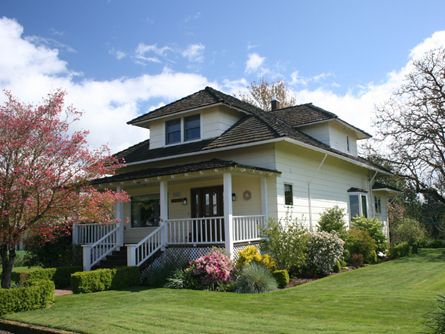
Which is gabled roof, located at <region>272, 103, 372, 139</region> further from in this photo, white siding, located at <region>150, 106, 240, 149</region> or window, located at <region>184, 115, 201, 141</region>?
window, located at <region>184, 115, 201, 141</region>

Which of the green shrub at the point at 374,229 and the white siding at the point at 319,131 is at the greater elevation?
the white siding at the point at 319,131

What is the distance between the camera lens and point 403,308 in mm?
8695

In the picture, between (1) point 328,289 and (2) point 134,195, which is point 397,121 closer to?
(2) point 134,195

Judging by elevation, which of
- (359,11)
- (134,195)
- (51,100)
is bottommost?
(134,195)

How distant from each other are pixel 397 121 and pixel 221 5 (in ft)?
65.7

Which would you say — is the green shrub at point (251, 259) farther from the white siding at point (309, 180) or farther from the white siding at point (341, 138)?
the white siding at point (341, 138)

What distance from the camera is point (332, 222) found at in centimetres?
1784

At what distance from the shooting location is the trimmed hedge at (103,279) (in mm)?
12914

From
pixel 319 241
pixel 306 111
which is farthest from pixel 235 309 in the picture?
pixel 306 111

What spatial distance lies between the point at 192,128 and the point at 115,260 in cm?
661

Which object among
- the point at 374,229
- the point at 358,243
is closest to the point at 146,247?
the point at 358,243

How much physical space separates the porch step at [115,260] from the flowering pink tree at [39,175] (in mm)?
4297

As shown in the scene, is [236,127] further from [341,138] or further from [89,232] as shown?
[89,232]

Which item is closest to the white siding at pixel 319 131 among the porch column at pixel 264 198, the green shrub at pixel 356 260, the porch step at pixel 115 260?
the green shrub at pixel 356 260
